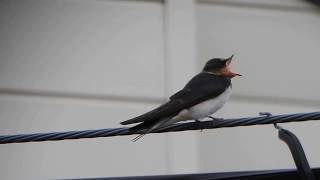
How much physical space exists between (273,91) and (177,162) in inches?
25.9

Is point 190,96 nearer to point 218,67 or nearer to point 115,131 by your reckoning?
point 218,67

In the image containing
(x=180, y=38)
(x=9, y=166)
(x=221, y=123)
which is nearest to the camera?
(x=221, y=123)

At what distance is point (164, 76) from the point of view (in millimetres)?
6270

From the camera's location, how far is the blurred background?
237 inches

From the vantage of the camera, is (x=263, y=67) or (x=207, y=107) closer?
(x=207, y=107)

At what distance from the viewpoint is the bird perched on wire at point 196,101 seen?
4539mm

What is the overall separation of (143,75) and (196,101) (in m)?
1.37

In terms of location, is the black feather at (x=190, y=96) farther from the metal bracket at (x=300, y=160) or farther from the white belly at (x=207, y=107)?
the metal bracket at (x=300, y=160)

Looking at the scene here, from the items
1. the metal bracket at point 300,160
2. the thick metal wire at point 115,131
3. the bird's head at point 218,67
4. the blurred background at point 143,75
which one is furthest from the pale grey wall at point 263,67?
the metal bracket at point 300,160

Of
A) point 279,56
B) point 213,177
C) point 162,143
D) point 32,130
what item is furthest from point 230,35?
point 213,177

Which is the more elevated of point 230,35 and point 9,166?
point 230,35

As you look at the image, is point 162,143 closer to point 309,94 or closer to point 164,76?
point 164,76

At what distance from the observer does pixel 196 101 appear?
489cm

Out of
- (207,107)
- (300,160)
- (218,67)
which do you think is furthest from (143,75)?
(300,160)
